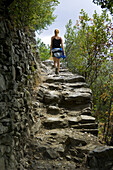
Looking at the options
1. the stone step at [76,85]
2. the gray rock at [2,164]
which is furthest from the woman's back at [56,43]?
the gray rock at [2,164]

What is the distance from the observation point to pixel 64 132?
541 centimetres

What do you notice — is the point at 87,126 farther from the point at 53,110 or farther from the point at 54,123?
the point at 53,110

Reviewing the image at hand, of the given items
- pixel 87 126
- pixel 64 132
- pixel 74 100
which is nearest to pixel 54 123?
pixel 64 132

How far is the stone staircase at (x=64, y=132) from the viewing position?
155 inches

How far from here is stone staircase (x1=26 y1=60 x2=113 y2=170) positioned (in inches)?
155

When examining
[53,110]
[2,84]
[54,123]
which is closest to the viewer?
[2,84]

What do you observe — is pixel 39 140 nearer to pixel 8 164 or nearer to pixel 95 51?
pixel 8 164

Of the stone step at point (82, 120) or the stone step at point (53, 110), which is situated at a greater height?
the stone step at point (53, 110)

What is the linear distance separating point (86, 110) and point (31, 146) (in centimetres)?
323

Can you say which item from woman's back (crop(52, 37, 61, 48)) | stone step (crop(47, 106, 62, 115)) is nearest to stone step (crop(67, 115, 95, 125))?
stone step (crop(47, 106, 62, 115))

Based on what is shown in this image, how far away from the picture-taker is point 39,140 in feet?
15.6

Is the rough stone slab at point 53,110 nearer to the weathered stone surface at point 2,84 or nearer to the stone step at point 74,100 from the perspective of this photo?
→ the stone step at point 74,100

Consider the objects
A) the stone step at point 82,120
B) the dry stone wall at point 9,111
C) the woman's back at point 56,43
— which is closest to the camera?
the dry stone wall at point 9,111

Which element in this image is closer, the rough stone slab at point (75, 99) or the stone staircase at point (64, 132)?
the stone staircase at point (64, 132)
